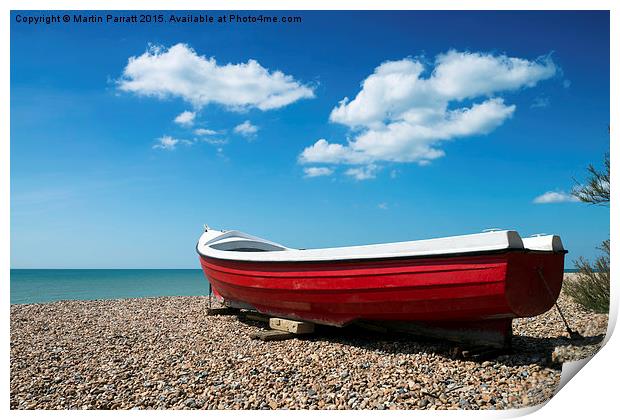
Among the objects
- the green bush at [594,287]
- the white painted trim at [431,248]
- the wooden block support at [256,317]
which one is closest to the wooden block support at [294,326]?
the wooden block support at [256,317]

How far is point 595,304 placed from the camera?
8.10 meters

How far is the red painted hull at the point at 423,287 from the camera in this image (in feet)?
16.8

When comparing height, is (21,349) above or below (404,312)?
below

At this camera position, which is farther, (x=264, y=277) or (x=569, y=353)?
(x=264, y=277)

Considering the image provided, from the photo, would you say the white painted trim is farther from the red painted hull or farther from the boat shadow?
the boat shadow

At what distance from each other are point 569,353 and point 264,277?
4.16 m

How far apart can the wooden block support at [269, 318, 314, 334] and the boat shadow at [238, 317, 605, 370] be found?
138 mm

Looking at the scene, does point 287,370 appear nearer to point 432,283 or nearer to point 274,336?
point 274,336

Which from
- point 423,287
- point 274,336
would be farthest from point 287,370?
point 423,287

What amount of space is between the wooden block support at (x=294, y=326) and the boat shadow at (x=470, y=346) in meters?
0.14

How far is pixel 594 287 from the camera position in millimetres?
8031

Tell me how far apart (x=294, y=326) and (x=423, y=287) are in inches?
89.2
